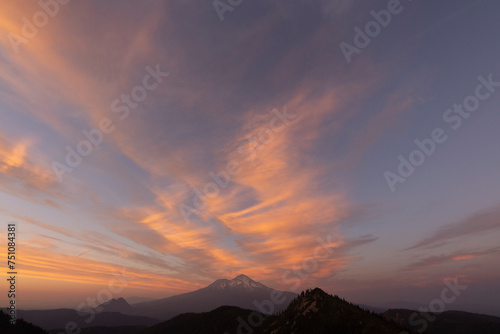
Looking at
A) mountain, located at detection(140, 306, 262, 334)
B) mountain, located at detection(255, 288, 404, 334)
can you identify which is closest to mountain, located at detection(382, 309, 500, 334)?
mountain, located at detection(140, 306, 262, 334)

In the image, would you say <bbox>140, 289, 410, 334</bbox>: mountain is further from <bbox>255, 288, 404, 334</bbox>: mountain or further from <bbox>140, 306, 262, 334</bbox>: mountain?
<bbox>140, 306, 262, 334</bbox>: mountain

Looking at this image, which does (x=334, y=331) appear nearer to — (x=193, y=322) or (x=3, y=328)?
(x=3, y=328)

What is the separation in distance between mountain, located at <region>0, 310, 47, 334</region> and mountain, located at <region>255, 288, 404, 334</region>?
4300 centimetres

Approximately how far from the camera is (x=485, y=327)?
13012cm

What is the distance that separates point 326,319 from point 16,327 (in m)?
55.5

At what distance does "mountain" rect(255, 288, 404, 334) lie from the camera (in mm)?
25359

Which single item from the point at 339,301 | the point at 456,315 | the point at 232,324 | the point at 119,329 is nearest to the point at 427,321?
the point at 456,315

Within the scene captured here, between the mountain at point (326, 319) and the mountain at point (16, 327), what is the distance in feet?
141

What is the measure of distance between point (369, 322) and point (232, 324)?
84.7 m

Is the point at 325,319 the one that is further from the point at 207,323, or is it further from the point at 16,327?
the point at 207,323

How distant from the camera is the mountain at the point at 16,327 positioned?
44281mm

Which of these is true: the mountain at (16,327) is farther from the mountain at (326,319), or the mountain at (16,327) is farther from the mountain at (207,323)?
the mountain at (207,323)

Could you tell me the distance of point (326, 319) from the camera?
29359mm

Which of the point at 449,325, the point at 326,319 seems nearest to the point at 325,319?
the point at 326,319
